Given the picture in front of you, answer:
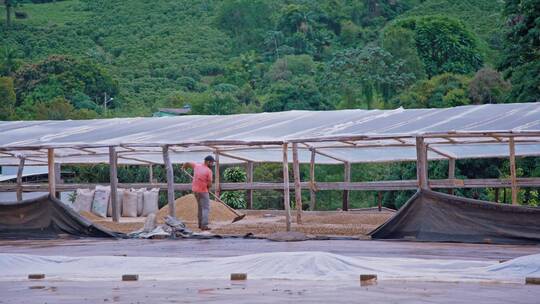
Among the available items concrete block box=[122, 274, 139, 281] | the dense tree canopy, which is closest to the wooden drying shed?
the dense tree canopy

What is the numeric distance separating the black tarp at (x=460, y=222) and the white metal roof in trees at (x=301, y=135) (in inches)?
51.4

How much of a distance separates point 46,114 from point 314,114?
3316 cm

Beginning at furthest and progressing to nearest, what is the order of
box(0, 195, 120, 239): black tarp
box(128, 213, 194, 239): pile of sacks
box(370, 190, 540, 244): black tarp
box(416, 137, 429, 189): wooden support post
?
1. box(0, 195, 120, 239): black tarp
2. box(128, 213, 194, 239): pile of sacks
3. box(416, 137, 429, 189): wooden support post
4. box(370, 190, 540, 244): black tarp

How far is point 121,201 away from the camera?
95.3 ft

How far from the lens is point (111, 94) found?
250ft

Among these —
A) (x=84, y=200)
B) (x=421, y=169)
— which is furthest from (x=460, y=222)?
(x=84, y=200)

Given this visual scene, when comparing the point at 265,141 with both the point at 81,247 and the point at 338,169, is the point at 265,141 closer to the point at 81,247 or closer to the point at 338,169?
the point at 81,247

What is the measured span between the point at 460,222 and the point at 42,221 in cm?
880

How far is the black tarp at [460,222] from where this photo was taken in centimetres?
1834

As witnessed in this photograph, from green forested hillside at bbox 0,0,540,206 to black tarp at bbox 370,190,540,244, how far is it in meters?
12.0

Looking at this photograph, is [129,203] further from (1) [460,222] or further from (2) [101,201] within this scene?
(1) [460,222]

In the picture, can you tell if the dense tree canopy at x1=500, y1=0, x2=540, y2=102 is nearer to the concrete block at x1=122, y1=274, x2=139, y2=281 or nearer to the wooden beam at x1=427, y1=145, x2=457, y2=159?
the wooden beam at x1=427, y1=145, x2=457, y2=159

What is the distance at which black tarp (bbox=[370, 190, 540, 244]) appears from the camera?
18344 mm

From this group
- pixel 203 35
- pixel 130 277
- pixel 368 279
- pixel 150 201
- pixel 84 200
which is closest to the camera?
pixel 368 279
